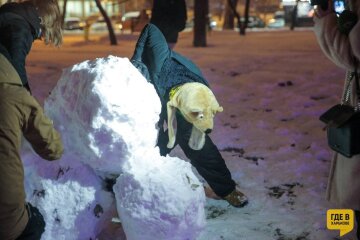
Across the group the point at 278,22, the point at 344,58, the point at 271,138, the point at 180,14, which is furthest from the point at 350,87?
the point at 278,22

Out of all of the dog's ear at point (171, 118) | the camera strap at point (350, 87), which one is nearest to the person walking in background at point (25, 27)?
the dog's ear at point (171, 118)

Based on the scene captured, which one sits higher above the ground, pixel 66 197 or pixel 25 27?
pixel 25 27

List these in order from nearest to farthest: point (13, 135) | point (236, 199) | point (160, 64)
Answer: point (13, 135) → point (160, 64) → point (236, 199)

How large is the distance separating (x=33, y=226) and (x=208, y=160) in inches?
63.8

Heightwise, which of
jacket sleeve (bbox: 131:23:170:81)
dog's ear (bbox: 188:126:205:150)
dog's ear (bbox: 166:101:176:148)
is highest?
jacket sleeve (bbox: 131:23:170:81)

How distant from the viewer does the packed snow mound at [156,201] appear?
2680 mm

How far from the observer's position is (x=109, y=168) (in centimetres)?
283

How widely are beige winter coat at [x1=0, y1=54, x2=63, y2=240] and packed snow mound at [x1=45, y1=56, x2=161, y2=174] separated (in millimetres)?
314

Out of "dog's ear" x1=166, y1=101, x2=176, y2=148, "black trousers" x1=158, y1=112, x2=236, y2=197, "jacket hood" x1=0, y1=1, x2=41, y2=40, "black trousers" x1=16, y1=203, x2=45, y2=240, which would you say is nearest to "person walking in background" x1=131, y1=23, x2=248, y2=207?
"black trousers" x1=158, y1=112, x2=236, y2=197

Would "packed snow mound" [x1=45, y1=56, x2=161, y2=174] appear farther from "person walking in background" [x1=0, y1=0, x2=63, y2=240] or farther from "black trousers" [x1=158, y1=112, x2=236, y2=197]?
"black trousers" [x1=158, y1=112, x2=236, y2=197]

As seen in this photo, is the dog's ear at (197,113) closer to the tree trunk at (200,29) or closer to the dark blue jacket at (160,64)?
the dark blue jacket at (160,64)

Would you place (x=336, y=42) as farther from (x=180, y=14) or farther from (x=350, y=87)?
(x=180, y=14)

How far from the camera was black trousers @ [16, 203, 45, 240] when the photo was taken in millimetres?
2533

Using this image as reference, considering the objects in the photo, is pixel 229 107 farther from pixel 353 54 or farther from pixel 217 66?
pixel 353 54
